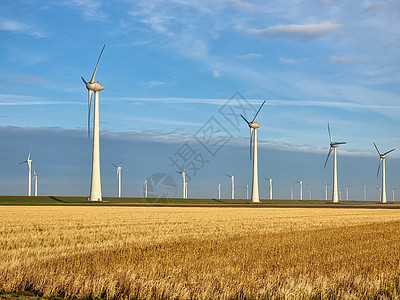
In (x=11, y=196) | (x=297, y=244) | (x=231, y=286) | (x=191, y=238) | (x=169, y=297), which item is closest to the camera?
(x=169, y=297)

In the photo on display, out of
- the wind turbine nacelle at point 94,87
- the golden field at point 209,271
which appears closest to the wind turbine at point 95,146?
the wind turbine nacelle at point 94,87

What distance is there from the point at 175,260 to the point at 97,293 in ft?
17.7

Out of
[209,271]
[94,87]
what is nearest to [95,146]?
[94,87]

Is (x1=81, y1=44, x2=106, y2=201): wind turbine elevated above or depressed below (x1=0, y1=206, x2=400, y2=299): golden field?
above

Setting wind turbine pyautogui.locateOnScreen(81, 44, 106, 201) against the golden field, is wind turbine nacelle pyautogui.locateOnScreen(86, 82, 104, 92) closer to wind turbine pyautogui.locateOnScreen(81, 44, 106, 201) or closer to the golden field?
wind turbine pyautogui.locateOnScreen(81, 44, 106, 201)

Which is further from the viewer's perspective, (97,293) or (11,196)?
(11,196)

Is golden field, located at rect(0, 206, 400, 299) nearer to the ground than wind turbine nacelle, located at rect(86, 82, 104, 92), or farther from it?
nearer to the ground

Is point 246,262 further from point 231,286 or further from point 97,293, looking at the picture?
point 97,293

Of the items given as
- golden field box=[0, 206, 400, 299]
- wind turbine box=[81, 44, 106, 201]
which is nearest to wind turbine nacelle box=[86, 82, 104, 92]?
wind turbine box=[81, 44, 106, 201]

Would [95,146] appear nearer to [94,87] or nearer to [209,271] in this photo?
[94,87]

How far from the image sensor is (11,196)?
146 m

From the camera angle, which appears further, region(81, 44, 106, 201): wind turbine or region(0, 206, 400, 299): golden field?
region(81, 44, 106, 201): wind turbine

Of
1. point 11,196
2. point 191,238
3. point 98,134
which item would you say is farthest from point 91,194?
point 191,238

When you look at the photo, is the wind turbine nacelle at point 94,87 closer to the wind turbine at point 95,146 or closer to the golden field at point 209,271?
the wind turbine at point 95,146
